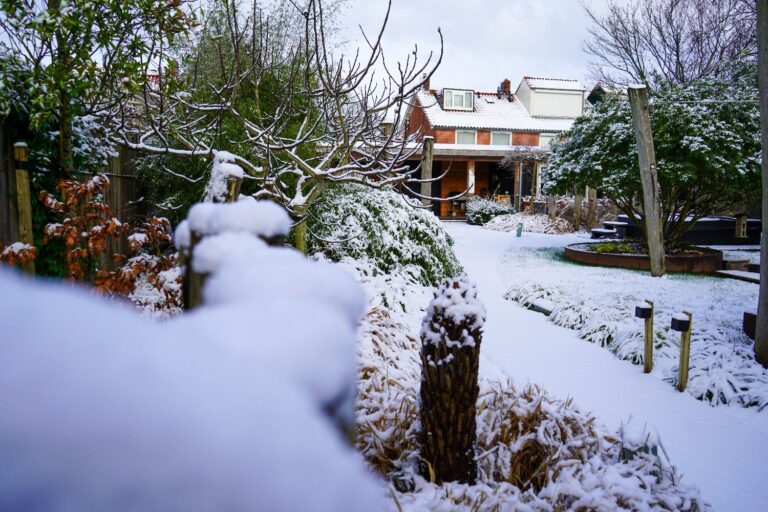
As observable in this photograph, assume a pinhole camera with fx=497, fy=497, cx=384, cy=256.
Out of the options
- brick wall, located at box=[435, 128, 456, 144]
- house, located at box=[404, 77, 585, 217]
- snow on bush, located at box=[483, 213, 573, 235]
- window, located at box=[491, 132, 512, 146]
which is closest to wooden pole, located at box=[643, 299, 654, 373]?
snow on bush, located at box=[483, 213, 573, 235]

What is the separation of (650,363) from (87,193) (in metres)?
5.24

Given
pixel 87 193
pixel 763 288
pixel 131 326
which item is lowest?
pixel 763 288

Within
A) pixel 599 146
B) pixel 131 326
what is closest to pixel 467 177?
pixel 599 146

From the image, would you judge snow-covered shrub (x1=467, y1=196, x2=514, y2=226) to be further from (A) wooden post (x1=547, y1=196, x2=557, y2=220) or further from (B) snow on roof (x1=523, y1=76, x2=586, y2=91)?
(B) snow on roof (x1=523, y1=76, x2=586, y2=91)

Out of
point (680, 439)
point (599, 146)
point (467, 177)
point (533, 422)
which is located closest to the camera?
point (533, 422)

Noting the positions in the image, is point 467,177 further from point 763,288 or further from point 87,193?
point 87,193

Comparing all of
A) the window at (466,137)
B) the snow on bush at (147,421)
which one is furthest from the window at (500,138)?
the snow on bush at (147,421)

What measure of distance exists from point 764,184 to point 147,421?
5940mm

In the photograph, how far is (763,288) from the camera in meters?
4.78

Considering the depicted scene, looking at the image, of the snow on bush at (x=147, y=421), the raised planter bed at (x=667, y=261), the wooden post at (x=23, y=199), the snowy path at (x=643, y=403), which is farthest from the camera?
the raised planter bed at (x=667, y=261)

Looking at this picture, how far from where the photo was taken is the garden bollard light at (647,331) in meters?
4.80

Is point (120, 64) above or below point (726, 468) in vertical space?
above

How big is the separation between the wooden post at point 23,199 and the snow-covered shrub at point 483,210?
60.7 feet

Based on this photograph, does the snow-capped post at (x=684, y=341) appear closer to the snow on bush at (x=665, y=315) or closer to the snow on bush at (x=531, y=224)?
the snow on bush at (x=665, y=315)
